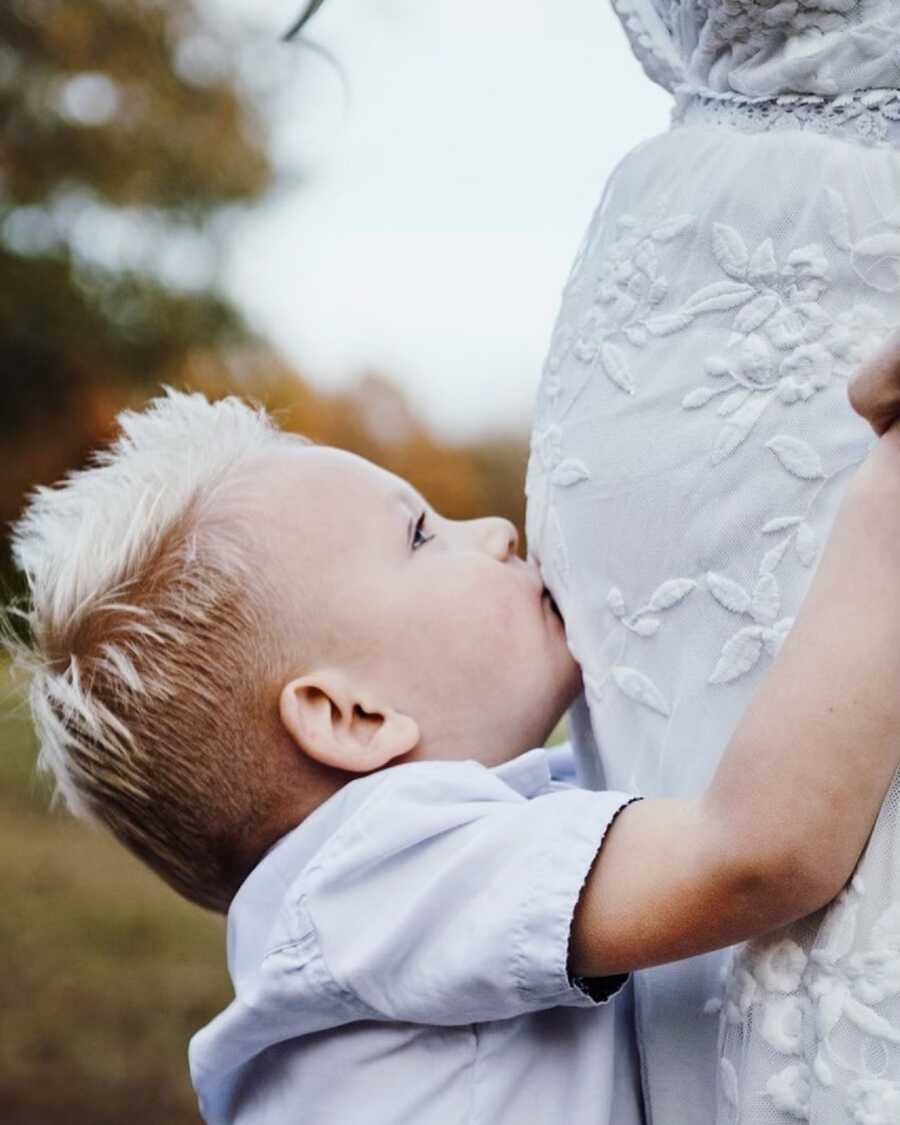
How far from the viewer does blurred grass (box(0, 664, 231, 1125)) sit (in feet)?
11.0

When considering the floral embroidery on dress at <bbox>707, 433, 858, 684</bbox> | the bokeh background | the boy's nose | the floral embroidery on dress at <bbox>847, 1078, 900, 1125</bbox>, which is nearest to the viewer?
the floral embroidery on dress at <bbox>847, 1078, 900, 1125</bbox>

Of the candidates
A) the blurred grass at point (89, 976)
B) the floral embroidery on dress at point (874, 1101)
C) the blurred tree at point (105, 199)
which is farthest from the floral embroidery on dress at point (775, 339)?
the blurred tree at point (105, 199)

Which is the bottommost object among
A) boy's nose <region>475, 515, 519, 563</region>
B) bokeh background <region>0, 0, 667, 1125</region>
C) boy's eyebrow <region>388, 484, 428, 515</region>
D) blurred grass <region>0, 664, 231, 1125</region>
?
blurred grass <region>0, 664, 231, 1125</region>

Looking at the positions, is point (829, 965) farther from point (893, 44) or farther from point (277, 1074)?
point (893, 44)

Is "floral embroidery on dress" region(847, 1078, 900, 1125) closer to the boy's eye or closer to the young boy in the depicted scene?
the young boy

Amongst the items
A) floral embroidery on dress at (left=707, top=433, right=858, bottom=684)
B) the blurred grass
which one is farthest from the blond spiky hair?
the blurred grass

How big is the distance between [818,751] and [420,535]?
1.48ft

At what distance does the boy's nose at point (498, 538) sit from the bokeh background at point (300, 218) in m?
3.22

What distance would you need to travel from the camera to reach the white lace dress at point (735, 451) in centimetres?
74

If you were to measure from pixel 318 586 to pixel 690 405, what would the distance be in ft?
1.06

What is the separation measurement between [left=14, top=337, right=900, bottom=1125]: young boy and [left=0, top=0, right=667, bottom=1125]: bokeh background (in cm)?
326

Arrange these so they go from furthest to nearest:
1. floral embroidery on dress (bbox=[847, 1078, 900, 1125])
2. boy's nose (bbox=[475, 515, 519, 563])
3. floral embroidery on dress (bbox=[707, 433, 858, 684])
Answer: boy's nose (bbox=[475, 515, 519, 563]), floral embroidery on dress (bbox=[707, 433, 858, 684]), floral embroidery on dress (bbox=[847, 1078, 900, 1125])

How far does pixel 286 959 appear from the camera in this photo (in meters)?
0.87

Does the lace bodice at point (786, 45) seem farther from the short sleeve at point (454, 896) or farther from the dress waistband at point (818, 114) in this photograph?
the short sleeve at point (454, 896)
